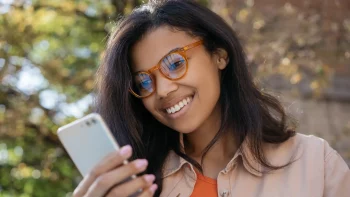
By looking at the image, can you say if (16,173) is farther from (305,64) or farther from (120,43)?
(120,43)

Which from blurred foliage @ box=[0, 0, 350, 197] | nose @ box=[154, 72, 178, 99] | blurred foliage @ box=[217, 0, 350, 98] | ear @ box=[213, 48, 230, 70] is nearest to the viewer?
nose @ box=[154, 72, 178, 99]

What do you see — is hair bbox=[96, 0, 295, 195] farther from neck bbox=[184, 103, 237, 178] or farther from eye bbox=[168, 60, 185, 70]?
eye bbox=[168, 60, 185, 70]

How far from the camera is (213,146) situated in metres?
2.98

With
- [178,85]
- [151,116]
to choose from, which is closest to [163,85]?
[178,85]

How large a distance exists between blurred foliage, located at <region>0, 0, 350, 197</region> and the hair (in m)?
2.24

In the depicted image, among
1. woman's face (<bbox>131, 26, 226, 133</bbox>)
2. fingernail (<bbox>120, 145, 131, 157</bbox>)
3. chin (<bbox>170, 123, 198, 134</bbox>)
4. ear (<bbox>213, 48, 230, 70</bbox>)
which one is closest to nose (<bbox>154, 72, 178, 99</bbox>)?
woman's face (<bbox>131, 26, 226, 133</bbox>)

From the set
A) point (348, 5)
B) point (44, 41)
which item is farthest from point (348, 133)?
point (44, 41)

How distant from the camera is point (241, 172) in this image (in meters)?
2.89

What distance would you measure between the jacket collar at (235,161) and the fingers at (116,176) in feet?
2.69

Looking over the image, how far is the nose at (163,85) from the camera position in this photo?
2713 millimetres

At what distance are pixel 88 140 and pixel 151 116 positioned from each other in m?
0.86

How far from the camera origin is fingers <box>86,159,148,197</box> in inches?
81.5

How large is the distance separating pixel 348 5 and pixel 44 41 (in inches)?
111

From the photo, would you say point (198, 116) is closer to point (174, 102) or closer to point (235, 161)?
point (174, 102)
